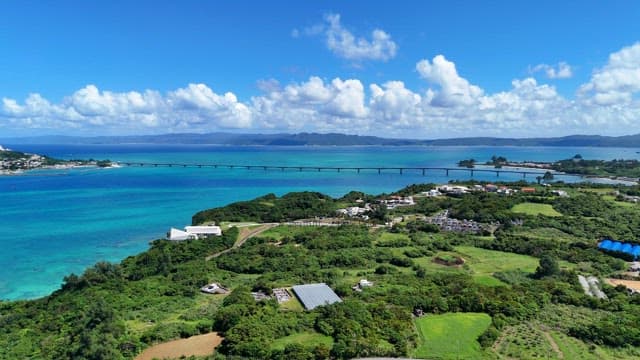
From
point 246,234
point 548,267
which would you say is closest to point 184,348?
point 548,267

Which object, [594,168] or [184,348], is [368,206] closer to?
[184,348]

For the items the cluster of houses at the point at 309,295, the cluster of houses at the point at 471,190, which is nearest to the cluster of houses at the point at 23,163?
the cluster of houses at the point at 471,190

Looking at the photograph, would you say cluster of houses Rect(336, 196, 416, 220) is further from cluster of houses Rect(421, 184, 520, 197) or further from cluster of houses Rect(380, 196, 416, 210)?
cluster of houses Rect(421, 184, 520, 197)

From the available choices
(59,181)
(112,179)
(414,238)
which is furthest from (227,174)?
(414,238)

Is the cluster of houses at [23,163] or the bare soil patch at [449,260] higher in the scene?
the cluster of houses at [23,163]

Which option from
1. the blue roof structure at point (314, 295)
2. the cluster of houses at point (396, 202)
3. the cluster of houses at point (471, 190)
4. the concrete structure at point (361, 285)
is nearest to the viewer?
the blue roof structure at point (314, 295)

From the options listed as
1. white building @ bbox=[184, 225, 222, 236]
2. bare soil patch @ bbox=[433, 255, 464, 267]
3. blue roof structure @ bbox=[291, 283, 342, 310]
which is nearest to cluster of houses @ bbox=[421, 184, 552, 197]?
bare soil patch @ bbox=[433, 255, 464, 267]

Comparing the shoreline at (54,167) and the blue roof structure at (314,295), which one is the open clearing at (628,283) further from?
the shoreline at (54,167)
